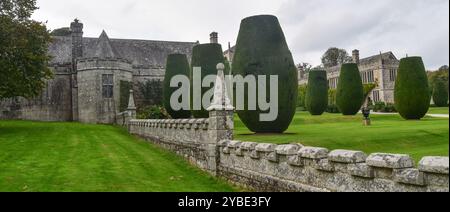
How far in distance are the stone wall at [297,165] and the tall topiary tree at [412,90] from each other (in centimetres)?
1943

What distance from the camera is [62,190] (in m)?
9.59

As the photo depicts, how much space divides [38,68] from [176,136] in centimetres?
1143

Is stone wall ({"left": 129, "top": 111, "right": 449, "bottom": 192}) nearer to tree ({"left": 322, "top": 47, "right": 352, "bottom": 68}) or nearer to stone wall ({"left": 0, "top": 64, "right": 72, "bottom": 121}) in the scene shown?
stone wall ({"left": 0, "top": 64, "right": 72, "bottom": 121})

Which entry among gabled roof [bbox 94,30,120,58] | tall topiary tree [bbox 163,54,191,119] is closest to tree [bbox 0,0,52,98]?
tall topiary tree [bbox 163,54,191,119]

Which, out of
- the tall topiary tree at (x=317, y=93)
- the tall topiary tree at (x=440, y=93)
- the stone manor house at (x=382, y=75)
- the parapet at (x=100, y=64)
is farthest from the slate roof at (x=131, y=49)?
the tall topiary tree at (x=440, y=93)

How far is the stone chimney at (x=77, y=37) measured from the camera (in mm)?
43719

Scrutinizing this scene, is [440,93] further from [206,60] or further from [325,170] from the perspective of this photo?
[325,170]

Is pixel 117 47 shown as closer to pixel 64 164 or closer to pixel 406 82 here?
pixel 406 82

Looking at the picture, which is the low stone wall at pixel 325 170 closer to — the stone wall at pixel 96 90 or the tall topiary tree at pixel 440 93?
the stone wall at pixel 96 90

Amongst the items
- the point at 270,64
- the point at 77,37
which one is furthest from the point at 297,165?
the point at 77,37

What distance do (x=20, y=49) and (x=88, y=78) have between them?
49.3 ft

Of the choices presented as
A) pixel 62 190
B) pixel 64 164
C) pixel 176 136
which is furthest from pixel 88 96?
pixel 62 190
